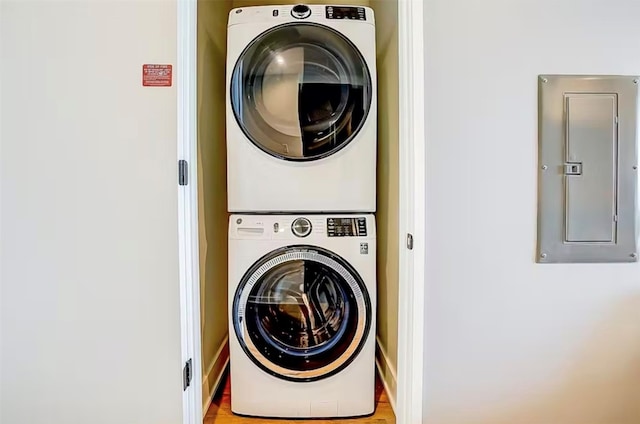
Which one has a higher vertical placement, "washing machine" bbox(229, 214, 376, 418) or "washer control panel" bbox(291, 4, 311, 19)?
"washer control panel" bbox(291, 4, 311, 19)

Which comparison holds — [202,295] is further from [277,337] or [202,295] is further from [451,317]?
[451,317]

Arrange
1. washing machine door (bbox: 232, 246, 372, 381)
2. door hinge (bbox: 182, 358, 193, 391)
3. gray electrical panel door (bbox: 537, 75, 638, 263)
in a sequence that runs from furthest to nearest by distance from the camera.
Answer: washing machine door (bbox: 232, 246, 372, 381) < door hinge (bbox: 182, 358, 193, 391) < gray electrical panel door (bbox: 537, 75, 638, 263)

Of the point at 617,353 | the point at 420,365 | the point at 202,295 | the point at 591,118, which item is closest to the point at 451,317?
the point at 420,365

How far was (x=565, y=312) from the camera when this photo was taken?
48.2 inches

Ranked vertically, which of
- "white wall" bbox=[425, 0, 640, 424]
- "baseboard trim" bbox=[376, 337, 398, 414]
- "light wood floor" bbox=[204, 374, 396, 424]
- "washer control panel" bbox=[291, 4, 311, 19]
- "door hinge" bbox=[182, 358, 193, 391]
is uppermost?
"washer control panel" bbox=[291, 4, 311, 19]

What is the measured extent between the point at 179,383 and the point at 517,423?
1.23m

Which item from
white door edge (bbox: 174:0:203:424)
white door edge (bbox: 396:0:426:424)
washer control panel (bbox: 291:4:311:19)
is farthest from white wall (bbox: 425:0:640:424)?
white door edge (bbox: 174:0:203:424)

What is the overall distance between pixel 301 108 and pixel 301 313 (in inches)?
36.4

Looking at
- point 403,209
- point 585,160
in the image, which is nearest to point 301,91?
point 403,209

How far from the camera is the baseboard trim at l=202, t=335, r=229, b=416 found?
1.56 metres

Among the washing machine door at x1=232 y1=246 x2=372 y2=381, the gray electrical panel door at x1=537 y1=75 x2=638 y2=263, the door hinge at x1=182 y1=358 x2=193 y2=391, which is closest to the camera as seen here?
the gray electrical panel door at x1=537 y1=75 x2=638 y2=263

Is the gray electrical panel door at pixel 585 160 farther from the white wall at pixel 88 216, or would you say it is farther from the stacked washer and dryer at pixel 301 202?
the white wall at pixel 88 216

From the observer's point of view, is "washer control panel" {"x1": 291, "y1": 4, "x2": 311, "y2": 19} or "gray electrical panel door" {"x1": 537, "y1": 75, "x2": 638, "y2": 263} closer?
"gray electrical panel door" {"x1": 537, "y1": 75, "x2": 638, "y2": 263}

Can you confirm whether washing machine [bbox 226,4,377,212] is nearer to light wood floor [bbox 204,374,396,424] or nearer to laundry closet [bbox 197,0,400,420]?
laundry closet [bbox 197,0,400,420]
